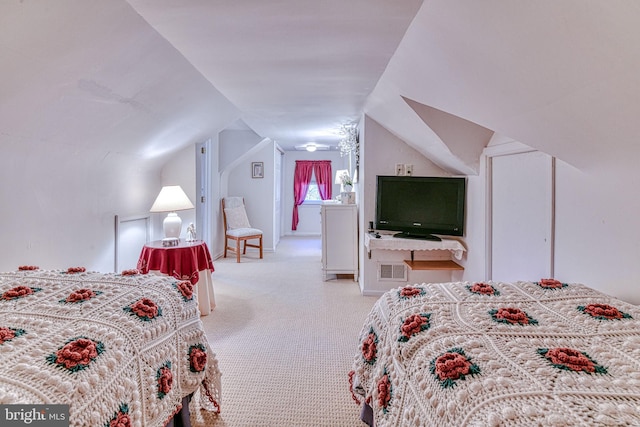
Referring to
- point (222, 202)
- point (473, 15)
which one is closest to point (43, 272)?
point (473, 15)

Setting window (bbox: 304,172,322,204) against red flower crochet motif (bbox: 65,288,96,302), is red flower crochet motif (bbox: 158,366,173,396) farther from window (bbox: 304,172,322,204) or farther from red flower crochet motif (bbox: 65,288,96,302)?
window (bbox: 304,172,322,204)

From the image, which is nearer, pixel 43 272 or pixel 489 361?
pixel 489 361

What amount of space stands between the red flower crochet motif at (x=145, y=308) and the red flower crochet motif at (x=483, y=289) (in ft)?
4.33

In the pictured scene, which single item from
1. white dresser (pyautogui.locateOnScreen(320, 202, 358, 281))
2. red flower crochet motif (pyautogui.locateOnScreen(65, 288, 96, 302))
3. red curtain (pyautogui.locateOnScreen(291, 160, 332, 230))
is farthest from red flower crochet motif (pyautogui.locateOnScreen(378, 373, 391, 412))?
red curtain (pyautogui.locateOnScreen(291, 160, 332, 230))

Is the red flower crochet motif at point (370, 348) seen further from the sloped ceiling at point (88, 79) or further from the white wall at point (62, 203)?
the white wall at point (62, 203)

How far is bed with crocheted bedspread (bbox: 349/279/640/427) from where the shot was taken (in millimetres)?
755

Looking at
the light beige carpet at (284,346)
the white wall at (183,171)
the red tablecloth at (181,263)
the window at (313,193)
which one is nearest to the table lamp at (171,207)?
the red tablecloth at (181,263)

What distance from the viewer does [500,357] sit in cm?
95

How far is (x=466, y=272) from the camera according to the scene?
3.39 m

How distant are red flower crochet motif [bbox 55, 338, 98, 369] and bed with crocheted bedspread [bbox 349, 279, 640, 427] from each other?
0.94 meters

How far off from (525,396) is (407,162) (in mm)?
3158

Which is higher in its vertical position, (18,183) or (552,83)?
(552,83)

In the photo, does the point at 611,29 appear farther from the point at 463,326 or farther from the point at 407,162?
the point at 407,162

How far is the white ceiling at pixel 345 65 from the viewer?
1.18m
